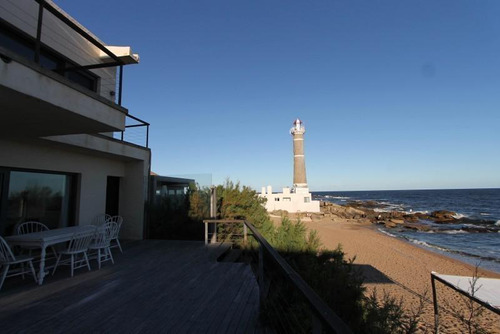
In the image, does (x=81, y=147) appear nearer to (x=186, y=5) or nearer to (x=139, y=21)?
(x=139, y=21)

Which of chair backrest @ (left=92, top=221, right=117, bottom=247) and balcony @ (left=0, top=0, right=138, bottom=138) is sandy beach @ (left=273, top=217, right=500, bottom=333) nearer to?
chair backrest @ (left=92, top=221, right=117, bottom=247)

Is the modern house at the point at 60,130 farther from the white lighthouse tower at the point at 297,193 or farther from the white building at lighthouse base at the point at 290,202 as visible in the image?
the white building at lighthouse base at the point at 290,202

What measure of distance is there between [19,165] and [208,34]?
6843 mm

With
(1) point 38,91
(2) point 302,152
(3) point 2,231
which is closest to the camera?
(1) point 38,91

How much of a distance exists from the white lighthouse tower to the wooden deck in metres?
22.6

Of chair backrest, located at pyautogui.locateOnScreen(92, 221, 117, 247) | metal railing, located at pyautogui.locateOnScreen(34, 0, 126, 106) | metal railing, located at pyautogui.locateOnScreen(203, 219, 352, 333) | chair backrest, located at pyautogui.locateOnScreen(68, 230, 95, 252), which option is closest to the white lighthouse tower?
chair backrest, located at pyautogui.locateOnScreen(92, 221, 117, 247)

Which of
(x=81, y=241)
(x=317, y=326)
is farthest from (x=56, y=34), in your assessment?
(x=317, y=326)

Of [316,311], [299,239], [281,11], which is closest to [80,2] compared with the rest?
[281,11]

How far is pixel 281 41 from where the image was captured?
10766 mm

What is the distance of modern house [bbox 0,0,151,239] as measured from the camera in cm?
312

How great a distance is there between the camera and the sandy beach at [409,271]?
687 centimetres

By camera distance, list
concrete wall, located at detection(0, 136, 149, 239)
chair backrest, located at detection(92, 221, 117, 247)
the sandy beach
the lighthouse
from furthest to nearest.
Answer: the lighthouse → the sandy beach → concrete wall, located at detection(0, 136, 149, 239) → chair backrest, located at detection(92, 221, 117, 247)

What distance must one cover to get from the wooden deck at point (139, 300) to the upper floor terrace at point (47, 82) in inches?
94.7

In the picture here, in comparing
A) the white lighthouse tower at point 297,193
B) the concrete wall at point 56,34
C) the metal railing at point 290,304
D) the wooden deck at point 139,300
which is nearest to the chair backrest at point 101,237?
the wooden deck at point 139,300
